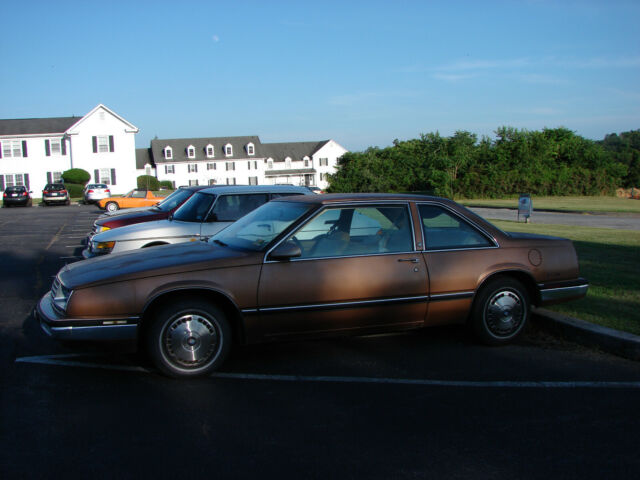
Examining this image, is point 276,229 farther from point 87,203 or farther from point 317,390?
point 87,203

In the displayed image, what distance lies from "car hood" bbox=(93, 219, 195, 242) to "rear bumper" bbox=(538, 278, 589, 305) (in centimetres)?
523

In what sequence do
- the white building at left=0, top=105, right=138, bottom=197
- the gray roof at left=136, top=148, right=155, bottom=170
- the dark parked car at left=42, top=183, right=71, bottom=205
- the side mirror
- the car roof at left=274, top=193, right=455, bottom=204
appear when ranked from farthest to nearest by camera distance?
the gray roof at left=136, top=148, right=155, bottom=170 < the white building at left=0, top=105, right=138, bottom=197 < the dark parked car at left=42, top=183, right=71, bottom=205 < the car roof at left=274, top=193, right=455, bottom=204 < the side mirror

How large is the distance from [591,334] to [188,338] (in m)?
3.85

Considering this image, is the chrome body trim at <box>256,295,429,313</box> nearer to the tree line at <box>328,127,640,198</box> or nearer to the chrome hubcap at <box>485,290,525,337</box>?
the chrome hubcap at <box>485,290,525,337</box>

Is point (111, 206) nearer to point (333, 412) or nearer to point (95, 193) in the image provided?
point (95, 193)

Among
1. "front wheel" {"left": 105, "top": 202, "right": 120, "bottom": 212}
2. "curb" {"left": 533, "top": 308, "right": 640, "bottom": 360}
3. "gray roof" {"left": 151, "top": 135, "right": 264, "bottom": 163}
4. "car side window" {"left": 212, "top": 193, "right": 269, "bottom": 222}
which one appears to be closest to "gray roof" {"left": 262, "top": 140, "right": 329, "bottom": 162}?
"gray roof" {"left": 151, "top": 135, "right": 264, "bottom": 163}

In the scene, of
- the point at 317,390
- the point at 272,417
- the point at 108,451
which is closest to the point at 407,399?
the point at 317,390

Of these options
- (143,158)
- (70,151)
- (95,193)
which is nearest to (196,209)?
(95,193)

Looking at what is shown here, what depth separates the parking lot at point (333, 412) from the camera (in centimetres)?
348

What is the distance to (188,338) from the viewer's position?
16.2ft

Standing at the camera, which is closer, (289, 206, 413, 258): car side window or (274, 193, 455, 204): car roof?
(289, 206, 413, 258): car side window

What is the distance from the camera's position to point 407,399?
4.55 metres

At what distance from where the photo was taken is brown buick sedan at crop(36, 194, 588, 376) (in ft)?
16.1

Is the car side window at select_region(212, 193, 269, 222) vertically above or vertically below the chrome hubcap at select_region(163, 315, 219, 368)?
above
